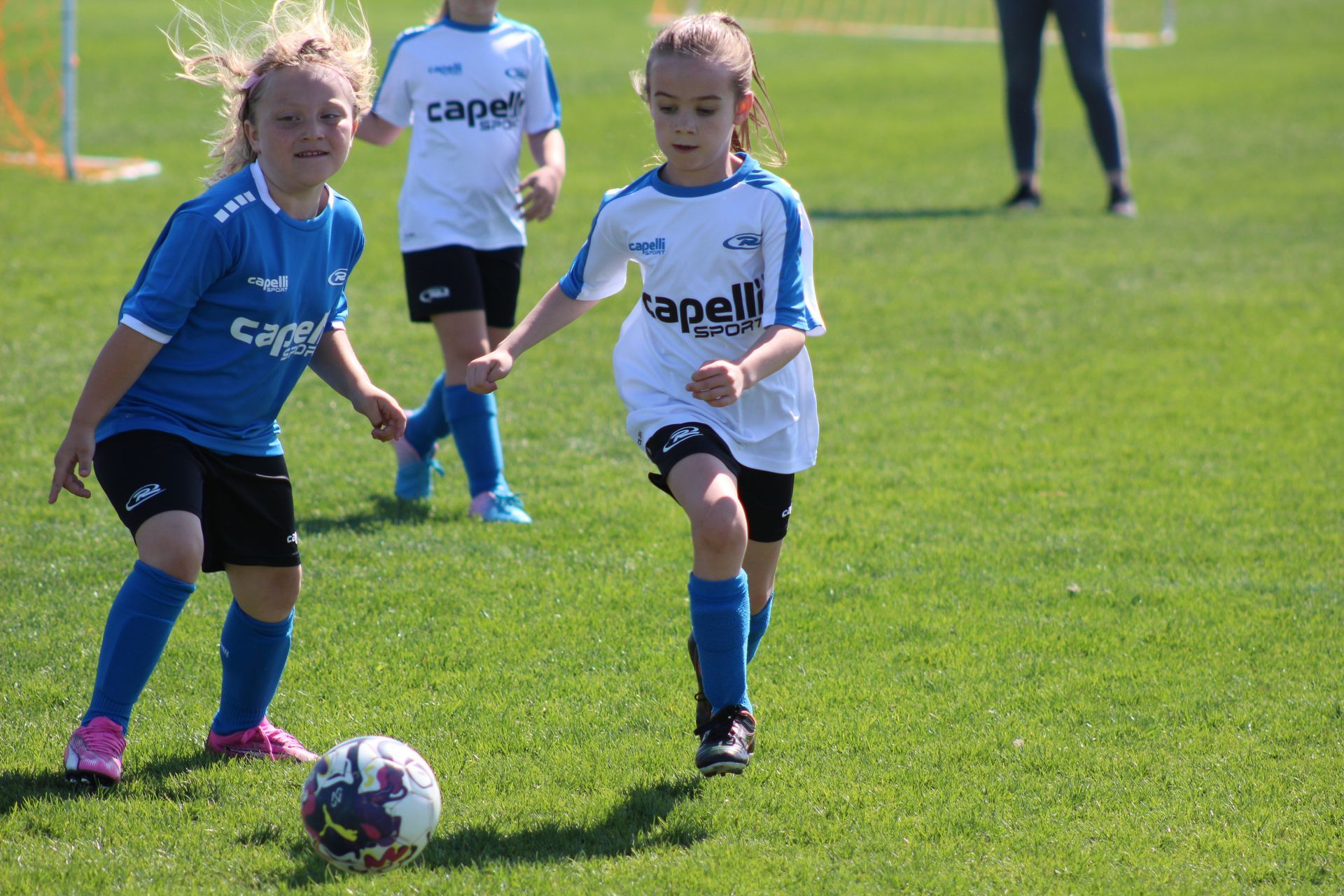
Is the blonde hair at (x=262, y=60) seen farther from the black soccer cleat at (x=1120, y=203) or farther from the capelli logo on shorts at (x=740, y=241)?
the black soccer cleat at (x=1120, y=203)

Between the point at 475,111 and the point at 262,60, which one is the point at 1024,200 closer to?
the point at 475,111

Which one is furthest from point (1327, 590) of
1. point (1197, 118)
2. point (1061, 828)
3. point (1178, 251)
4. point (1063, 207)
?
point (1197, 118)

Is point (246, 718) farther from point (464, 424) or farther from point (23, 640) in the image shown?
point (464, 424)

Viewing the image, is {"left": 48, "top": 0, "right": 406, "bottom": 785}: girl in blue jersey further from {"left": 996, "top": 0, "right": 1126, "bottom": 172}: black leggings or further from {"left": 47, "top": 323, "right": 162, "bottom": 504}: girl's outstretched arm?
{"left": 996, "top": 0, "right": 1126, "bottom": 172}: black leggings

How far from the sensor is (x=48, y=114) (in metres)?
14.7

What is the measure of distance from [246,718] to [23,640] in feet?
3.63

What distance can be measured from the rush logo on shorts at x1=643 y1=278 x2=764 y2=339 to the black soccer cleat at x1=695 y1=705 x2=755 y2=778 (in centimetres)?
97

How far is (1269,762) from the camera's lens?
12.2 ft

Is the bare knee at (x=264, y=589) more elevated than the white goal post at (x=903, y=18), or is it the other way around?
the bare knee at (x=264, y=589)

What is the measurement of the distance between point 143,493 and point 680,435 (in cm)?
130

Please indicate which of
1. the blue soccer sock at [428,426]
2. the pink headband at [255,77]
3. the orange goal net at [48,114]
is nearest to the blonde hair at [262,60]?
the pink headband at [255,77]

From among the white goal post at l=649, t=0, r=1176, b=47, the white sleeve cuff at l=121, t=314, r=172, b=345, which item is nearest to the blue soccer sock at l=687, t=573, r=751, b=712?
the white sleeve cuff at l=121, t=314, r=172, b=345

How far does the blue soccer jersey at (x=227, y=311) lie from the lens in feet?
11.3

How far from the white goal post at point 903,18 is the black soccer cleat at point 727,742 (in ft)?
79.3
